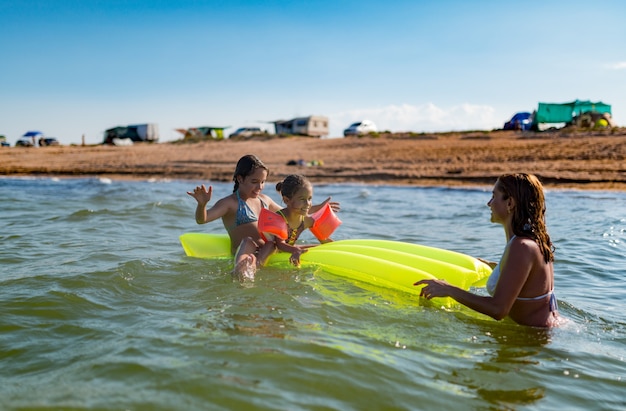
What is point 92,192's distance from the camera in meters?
13.2

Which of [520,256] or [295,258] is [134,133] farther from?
[520,256]

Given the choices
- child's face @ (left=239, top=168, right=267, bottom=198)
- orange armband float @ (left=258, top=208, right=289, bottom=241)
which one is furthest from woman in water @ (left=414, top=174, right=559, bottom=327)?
child's face @ (left=239, top=168, right=267, bottom=198)

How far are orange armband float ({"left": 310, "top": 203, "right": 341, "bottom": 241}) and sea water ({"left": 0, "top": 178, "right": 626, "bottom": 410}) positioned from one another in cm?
62

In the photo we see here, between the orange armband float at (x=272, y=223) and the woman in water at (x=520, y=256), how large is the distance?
1.76m

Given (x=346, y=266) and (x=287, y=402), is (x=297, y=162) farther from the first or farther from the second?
(x=287, y=402)

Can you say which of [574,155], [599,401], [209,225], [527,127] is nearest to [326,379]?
[599,401]

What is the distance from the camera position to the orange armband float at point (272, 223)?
479 centimetres

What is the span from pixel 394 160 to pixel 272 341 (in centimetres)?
1518

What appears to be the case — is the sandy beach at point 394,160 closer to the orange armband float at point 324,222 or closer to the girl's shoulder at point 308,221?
the orange armband float at point 324,222

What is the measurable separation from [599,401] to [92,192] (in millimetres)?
12332

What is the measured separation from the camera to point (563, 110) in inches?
990

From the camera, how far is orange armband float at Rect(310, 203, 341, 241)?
209 inches

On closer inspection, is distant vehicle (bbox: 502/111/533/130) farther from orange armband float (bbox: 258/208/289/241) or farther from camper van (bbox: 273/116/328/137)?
orange armband float (bbox: 258/208/289/241)

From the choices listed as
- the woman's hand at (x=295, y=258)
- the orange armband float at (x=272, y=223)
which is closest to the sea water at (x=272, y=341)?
the woman's hand at (x=295, y=258)
